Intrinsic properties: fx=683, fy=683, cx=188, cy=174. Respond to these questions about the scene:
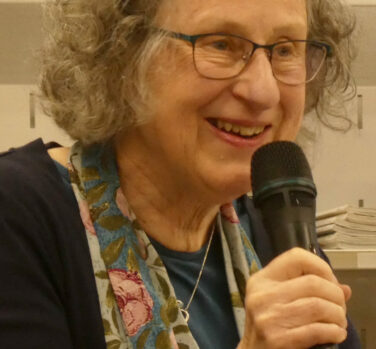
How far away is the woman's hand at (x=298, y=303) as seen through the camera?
0.67 m

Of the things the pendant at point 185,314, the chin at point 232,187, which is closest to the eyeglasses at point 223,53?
the chin at point 232,187

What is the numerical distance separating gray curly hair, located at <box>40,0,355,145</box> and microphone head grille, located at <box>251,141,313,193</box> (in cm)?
28

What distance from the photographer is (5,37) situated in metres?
1.85

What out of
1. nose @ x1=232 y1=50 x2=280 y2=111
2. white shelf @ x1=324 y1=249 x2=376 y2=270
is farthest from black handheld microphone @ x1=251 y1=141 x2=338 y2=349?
white shelf @ x1=324 y1=249 x2=376 y2=270

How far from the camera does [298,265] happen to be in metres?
0.68

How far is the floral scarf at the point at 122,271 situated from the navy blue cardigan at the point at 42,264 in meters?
0.02

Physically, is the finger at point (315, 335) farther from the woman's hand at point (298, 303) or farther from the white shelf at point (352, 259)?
the white shelf at point (352, 259)

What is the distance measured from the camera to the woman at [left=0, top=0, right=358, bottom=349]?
0.99 metres

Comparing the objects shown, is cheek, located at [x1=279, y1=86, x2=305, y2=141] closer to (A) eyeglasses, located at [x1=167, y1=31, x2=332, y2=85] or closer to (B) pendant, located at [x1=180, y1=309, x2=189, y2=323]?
(A) eyeglasses, located at [x1=167, y1=31, x2=332, y2=85]

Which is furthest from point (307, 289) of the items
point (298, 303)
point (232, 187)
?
point (232, 187)

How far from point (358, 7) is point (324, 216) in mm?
551

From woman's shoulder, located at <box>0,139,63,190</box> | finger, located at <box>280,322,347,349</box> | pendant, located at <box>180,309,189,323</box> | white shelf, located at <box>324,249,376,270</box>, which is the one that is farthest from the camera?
white shelf, located at <box>324,249,376,270</box>

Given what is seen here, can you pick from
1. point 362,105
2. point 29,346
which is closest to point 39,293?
point 29,346

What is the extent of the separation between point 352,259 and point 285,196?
0.97 meters
